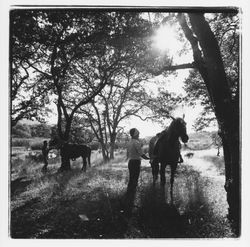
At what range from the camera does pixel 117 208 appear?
5703 mm

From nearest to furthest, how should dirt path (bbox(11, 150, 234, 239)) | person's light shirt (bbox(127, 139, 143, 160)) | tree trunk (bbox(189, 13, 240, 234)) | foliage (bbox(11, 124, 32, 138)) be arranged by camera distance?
dirt path (bbox(11, 150, 234, 239)), tree trunk (bbox(189, 13, 240, 234)), foliage (bbox(11, 124, 32, 138)), person's light shirt (bbox(127, 139, 143, 160))

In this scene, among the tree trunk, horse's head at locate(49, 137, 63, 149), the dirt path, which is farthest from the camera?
horse's head at locate(49, 137, 63, 149)

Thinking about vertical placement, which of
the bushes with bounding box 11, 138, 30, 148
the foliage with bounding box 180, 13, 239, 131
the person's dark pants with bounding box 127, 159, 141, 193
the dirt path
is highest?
the foliage with bounding box 180, 13, 239, 131

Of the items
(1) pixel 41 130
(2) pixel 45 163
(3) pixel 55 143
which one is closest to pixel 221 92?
(2) pixel 45 163

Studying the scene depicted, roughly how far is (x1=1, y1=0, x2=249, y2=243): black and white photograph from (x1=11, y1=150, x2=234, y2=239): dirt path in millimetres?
23

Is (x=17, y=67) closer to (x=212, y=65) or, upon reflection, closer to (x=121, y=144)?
(x=121, y=144)

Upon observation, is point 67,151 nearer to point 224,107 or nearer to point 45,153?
point 45,153

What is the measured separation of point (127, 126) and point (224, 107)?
3149 mm

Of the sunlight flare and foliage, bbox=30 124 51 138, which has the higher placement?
the sunlight flare

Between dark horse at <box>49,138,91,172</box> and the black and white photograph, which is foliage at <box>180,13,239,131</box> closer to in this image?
the black and white photograph

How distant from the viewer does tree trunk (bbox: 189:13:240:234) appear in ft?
15.9

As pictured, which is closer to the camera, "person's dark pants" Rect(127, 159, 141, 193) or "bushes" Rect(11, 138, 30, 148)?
"bushes" Rect(11, 138, 30, 148)

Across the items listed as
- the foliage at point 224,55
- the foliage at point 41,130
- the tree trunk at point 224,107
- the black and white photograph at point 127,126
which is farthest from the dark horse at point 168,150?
the foliage at point 41,130

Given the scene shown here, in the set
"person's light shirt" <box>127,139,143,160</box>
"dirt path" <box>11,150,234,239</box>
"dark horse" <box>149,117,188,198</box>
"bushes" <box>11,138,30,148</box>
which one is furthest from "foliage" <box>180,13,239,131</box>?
"bushes" <box>11,138,30,148</box>
